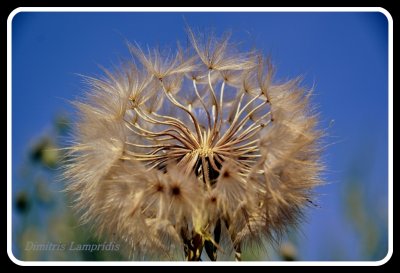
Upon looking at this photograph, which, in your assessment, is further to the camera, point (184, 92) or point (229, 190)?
point (184, 92)

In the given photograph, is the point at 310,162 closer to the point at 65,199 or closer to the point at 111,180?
the point at 111,180

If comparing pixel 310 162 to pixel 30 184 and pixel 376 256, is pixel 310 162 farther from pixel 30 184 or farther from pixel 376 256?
pixel 30 184

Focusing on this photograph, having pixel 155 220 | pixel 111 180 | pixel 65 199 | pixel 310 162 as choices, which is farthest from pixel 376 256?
pixel 65 199

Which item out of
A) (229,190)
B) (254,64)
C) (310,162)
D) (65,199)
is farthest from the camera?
(65,199)

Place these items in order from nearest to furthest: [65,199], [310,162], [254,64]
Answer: [310,162] < [254,64] < [65,199]

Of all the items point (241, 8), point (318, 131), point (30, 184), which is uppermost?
point (241, 8)

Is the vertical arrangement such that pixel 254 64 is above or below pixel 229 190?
above
